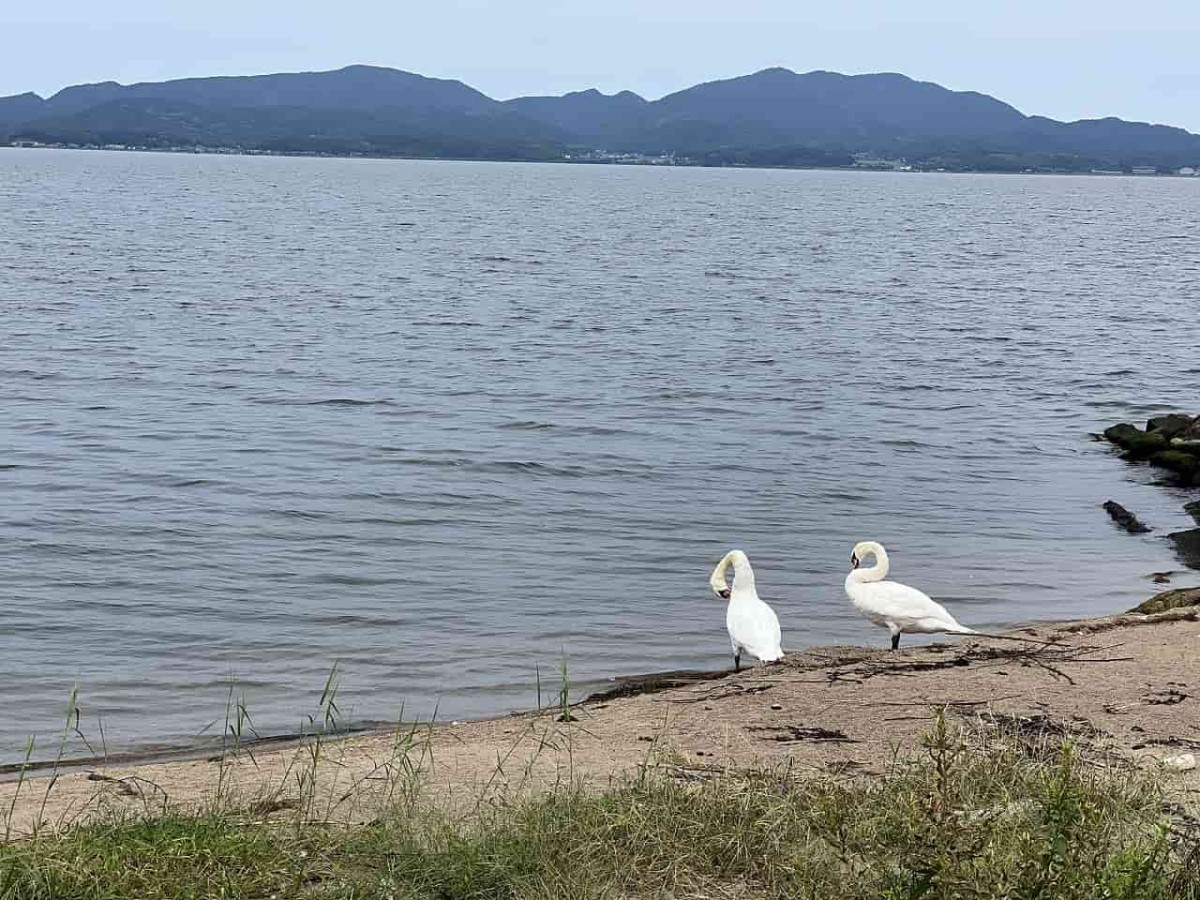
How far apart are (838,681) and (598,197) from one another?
405 feet

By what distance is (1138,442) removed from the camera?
22703 mm

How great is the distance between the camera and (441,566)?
48.2 ft

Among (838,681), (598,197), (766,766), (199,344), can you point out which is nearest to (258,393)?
(199,344)

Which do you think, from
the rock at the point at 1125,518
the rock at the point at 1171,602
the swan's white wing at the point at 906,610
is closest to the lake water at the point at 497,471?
the rock at the point at 1125,518

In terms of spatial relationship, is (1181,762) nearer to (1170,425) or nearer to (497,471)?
(497,471)

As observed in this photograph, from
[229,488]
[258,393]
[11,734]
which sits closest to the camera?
[11,734]

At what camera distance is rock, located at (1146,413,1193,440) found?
22650 mm

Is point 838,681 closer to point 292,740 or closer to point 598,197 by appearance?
point 292,740

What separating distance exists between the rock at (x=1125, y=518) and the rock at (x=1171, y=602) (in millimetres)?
4435

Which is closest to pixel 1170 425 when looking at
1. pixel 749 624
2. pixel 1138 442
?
pixel 1138 442

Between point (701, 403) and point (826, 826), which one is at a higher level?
point (826, 826)

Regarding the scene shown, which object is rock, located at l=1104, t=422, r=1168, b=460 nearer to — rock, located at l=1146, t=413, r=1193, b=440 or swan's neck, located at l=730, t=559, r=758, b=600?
rock, located at l=1146, t=413, r=1193, b=440

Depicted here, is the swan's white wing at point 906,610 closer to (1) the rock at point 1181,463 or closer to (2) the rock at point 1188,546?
(2) the rock at point 1188,546

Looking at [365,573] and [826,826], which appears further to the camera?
[365,573]
